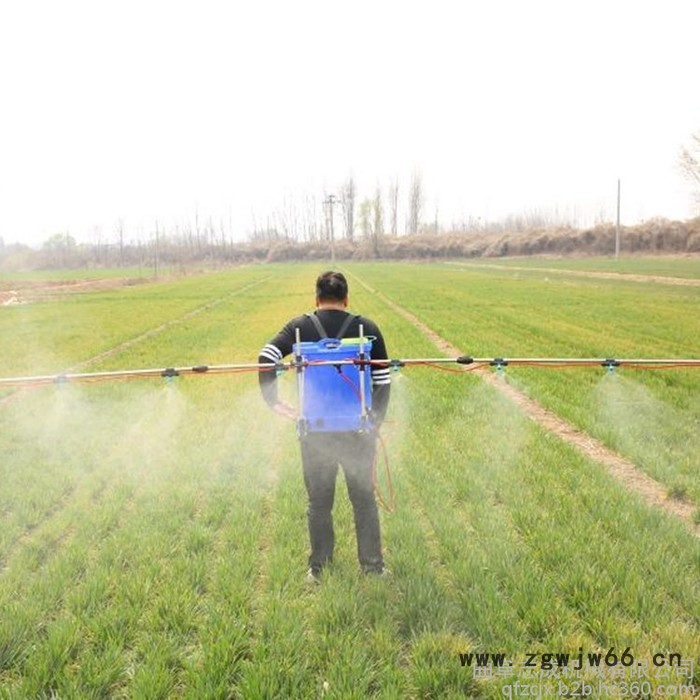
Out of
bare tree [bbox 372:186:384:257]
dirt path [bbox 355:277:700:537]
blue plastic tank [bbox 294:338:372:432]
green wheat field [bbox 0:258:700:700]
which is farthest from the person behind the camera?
bare tree [bbox 372:186:384:257]

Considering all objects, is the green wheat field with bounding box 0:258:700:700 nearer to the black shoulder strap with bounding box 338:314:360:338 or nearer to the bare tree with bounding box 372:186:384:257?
the black shoulder strap with bounding box 338:314:360:338

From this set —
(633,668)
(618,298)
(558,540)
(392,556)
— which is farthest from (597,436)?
(618,298)

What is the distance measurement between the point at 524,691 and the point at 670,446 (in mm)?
4723

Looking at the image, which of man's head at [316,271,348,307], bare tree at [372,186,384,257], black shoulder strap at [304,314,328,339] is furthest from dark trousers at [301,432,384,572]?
bare tree at [372,186,384,257]

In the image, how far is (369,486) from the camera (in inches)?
155

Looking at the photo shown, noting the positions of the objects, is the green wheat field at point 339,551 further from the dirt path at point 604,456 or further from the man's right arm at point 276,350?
the man's right arm at point 276,350

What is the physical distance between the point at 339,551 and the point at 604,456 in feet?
11.8

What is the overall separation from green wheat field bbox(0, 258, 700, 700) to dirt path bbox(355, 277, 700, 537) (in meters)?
0.13

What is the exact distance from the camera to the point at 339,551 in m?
4.32

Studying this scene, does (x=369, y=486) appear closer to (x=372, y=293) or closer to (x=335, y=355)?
(x=335, y=355)

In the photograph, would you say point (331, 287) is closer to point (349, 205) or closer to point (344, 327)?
point (344, 327)

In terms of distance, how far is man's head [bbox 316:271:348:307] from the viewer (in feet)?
12.4

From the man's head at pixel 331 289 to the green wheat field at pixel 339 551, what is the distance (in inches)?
72.4

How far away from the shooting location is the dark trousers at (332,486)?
3850mm
